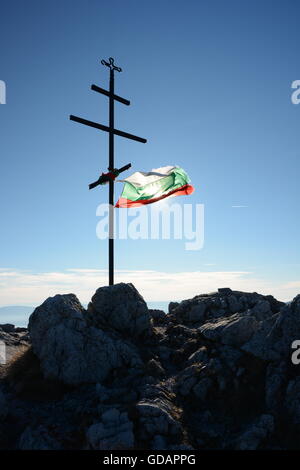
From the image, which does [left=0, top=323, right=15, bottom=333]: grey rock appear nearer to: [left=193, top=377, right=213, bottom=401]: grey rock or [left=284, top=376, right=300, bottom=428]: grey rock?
[left=193, top=377, right=213, bottom=401]: grey rock

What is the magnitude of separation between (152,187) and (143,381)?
40.1ft

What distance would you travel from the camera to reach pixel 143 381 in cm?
1386

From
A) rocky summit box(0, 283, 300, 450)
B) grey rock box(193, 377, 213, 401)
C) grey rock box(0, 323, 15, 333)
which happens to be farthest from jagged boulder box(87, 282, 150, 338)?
grey rock box(0, 323, 15, 333)

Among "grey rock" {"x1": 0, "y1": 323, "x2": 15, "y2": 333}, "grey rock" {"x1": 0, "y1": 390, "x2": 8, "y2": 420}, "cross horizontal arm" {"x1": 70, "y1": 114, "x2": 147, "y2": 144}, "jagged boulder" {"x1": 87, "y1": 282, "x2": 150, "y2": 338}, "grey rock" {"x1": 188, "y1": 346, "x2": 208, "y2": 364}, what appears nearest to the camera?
"grey rock" {"x1": 0, "y1": 390, "x2": 8, "y2": 420}

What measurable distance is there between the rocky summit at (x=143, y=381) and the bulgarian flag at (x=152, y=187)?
5712 mm

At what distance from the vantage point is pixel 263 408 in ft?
40.9

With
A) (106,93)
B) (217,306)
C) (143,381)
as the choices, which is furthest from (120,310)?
(106,93)

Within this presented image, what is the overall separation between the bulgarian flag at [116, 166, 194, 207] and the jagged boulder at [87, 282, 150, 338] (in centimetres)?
567

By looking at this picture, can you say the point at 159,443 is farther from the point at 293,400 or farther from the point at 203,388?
the point at 293,400

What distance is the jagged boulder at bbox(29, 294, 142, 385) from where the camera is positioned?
1442 centimetres
